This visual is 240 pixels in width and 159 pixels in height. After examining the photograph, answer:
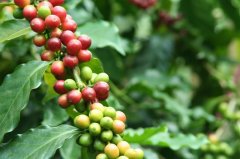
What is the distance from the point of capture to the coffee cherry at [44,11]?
1.03m

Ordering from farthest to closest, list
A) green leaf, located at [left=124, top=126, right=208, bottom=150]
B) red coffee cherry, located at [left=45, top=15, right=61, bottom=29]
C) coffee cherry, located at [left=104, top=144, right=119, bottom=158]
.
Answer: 1. green leaf, located at [left=124, top=126, right=208, bottom=150]
2. red coffee cherry, located at [left=45, top=15, right=61, bottom=29]
3. coffee cherry, located at [left=104, top=144, right=119, bottom=158]

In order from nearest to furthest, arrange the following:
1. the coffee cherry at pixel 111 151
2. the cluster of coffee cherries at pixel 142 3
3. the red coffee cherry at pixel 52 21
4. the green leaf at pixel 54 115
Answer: the coffee cherry at pixel 111 151 → the red coffee cherry at pixel 52 21 → the green leaf at pixel 54 115 → the cluster of coffee cherries at pixel 142 3

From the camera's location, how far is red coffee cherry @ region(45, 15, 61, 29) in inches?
39.7

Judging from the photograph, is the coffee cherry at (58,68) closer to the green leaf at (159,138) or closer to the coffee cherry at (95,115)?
the coffee cherry at (95,115)

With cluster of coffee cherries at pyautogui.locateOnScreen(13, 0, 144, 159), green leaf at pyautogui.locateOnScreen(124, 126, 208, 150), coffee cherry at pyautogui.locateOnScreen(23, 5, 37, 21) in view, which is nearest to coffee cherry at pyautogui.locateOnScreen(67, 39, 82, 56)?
cluster of coffee cherries at pyautogui.locateOnScreen(13, 0, 144, 159)

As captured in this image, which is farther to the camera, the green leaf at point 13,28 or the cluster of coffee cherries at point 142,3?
the cluster of coffee cherries at point 142,3

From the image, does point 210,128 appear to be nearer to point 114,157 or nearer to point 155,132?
point 155,132

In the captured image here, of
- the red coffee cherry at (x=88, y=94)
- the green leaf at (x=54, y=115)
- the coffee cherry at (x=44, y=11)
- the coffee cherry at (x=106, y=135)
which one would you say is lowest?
the green leaf at (x=54, y=115)

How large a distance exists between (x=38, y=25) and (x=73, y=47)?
95 mm

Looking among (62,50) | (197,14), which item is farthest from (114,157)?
(197,14)

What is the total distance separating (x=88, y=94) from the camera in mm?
951

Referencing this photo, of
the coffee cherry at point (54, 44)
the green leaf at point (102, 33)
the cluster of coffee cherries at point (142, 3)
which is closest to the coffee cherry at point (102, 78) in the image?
the coffee cherry at point (54, 44)

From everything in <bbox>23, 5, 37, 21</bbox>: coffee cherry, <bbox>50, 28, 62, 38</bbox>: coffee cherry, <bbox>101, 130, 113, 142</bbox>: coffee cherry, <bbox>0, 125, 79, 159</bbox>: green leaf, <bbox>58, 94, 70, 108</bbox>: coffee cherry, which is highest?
<bbox>23, 5, 37, 21</bbox>: coffee cherry

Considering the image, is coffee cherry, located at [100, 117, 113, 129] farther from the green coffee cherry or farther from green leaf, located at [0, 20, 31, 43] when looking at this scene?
green leaf, located at [0, 20, 31, 43]
